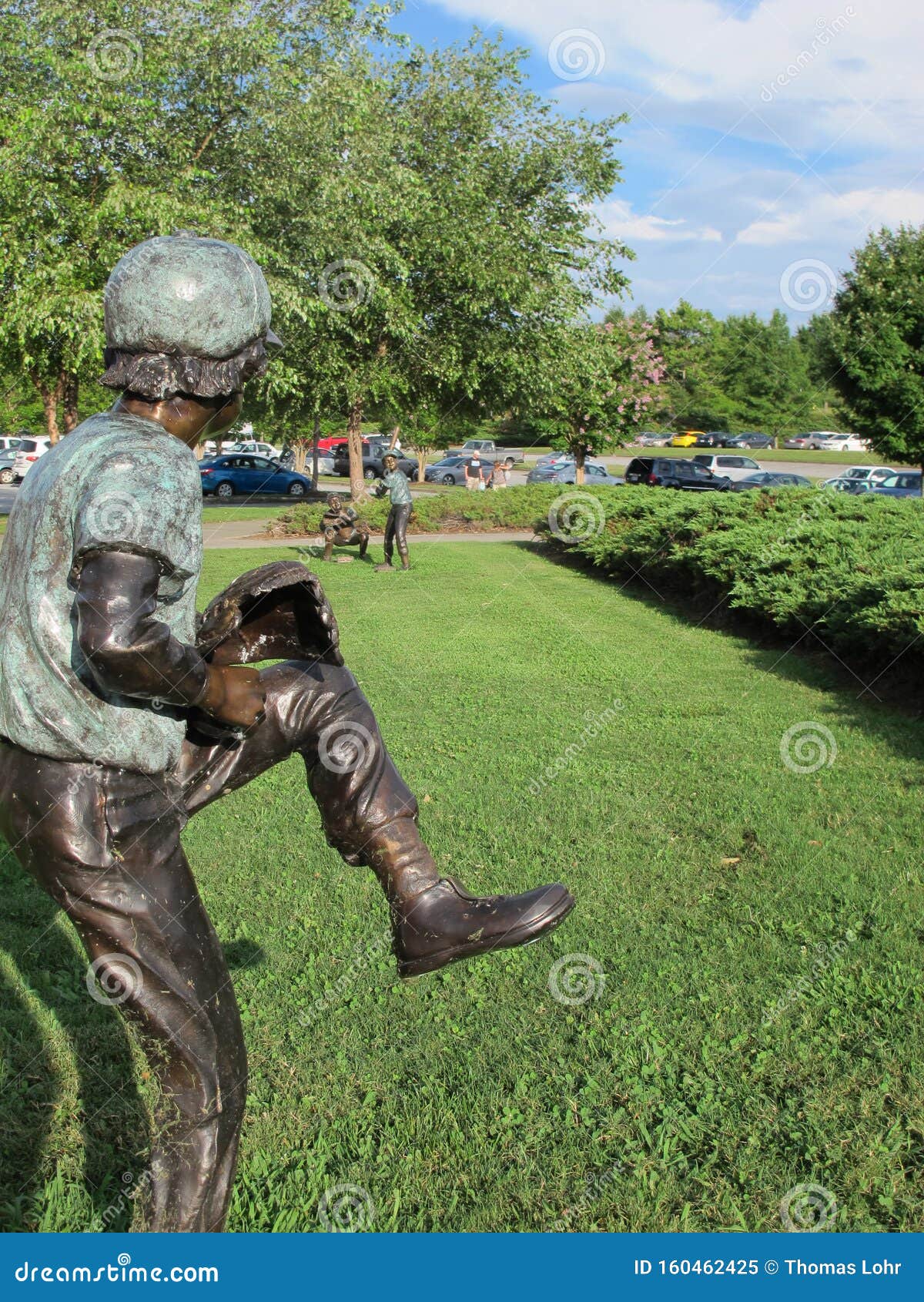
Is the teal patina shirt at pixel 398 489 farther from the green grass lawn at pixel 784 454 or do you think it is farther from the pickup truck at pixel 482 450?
the green grass lawn at pixel 784 454

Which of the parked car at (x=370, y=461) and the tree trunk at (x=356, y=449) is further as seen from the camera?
the parked car at (x=370, y=461)

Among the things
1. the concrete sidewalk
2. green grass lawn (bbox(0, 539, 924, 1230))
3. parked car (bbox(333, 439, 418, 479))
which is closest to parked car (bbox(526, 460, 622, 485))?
parked car (bbox(333, 439, 418, 479))

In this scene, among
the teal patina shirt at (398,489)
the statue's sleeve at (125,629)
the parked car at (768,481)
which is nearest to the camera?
the statue's sleeve at (125,629)

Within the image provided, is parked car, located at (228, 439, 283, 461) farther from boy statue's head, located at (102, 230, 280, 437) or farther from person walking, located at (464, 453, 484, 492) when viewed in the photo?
boy statue's head, located at (102, 230, 280, 437)

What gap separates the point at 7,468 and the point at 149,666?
41.8 metres

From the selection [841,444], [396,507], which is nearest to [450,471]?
[396,507]

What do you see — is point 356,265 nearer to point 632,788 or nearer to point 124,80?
point 124,80

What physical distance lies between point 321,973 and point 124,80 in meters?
15.4

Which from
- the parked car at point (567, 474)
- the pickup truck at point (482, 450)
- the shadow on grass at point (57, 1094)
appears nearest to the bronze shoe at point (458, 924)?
the shadow on grass at point (57, 1094)

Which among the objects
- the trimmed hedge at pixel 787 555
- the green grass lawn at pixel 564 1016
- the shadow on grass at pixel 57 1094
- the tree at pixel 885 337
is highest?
the tree at pixel 885 337

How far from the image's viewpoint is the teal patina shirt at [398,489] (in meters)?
16.7

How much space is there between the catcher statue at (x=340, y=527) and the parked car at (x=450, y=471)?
1077 inches

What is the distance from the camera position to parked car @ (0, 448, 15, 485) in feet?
130

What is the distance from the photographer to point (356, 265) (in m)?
21.2
